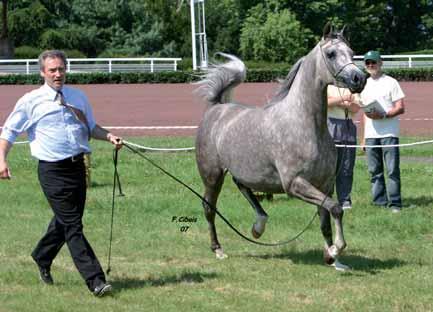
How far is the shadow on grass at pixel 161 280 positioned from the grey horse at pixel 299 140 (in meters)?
0.98

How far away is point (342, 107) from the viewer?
12609mm

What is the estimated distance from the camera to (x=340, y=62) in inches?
342

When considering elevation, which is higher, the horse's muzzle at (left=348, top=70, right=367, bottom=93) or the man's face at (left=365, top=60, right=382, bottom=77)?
the horse's muzzle at (left=348, top=70, right=367, bottom=93)

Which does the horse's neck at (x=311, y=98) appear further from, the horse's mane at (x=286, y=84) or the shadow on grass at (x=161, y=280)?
the shadow on grass at (x=161, y=280)

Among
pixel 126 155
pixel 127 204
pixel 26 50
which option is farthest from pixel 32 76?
pixel 127 204

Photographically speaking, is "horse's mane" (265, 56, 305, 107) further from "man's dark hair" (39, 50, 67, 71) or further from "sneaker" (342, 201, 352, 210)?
"sneaker" (342, 201, 352, 210)

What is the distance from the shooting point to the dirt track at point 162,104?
85.8 ft

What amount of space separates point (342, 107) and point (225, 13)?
61.2m

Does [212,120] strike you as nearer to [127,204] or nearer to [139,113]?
[127,204]

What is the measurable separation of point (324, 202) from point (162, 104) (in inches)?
956

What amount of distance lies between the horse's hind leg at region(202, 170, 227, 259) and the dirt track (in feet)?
37.4

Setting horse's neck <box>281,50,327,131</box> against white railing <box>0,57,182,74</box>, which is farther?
white railing <box>0,57,182,74</box>

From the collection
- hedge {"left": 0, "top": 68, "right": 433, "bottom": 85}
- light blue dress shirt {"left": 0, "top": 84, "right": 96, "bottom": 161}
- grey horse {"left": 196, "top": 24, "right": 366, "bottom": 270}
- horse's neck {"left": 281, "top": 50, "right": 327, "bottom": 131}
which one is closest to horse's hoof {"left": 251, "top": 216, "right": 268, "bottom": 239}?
grey horse {"left": 196, "top": 24, "right": 366, "bottom": 270}

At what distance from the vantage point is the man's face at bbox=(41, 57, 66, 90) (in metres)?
8.12
